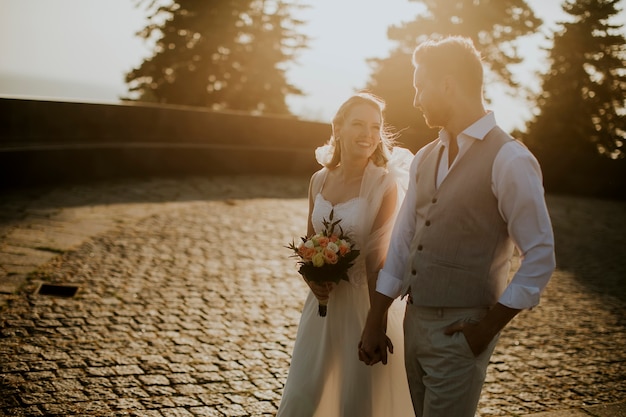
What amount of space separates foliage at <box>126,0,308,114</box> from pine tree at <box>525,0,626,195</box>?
40.4ft

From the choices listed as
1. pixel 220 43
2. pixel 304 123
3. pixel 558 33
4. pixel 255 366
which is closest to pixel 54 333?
pixel 255 366

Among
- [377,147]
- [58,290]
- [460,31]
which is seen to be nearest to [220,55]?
[460,31]

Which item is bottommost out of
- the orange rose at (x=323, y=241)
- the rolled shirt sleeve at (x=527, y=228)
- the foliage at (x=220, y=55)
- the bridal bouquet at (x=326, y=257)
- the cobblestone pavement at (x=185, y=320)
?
the cobblestone pavement at (x=185, y=320)

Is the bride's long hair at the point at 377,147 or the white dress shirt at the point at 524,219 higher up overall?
the bride's long hair at the point at 377,147

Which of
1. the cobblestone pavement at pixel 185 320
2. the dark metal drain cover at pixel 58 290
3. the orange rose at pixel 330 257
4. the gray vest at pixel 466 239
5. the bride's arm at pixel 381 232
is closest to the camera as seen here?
the gray vest at pixel 466 239

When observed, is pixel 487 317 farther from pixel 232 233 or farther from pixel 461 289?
pixel 232 233

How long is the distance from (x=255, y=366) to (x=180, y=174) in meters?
10.6

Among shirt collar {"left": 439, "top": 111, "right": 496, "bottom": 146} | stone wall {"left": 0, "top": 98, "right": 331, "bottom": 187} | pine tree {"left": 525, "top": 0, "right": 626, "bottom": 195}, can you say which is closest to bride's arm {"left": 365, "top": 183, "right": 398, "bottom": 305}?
shirt collar {"left": 439, "top": 111, "right": 496, "bottom": 146}

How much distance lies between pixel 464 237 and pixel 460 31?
93.8ft

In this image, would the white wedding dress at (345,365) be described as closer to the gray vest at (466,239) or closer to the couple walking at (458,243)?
the couple walking at (458,243)

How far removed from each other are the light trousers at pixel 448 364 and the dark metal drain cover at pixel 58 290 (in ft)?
15.1

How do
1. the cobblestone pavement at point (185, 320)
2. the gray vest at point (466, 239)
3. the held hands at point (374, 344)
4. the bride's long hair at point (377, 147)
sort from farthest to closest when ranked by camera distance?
the cobblestone pavement at point (185, 320) < the bride's long hair at point (377, 147) < the held hands at point (374, 344) < the gray vest at point (466, 239)

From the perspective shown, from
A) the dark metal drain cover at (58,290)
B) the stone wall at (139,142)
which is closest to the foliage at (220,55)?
the stone wall at (139,142)

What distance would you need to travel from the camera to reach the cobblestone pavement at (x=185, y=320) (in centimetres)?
446
